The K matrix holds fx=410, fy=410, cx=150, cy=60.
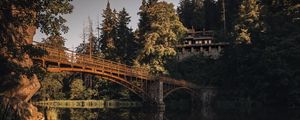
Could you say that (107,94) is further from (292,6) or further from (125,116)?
(292,6)

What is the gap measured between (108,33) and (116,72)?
30.2 m

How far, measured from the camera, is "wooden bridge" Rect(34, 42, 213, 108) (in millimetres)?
37812

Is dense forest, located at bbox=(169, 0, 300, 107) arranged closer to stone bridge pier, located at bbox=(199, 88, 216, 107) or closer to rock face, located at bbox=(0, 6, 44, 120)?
stone bridge pier, located at bbox=(199, 88, 216, 107)

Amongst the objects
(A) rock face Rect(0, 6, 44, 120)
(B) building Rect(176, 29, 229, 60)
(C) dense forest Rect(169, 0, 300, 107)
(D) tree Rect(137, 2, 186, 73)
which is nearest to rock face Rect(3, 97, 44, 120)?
(A) rock face Rect(0, 6, 44, 120)

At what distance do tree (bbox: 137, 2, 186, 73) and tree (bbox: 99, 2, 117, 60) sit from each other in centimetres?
A: 765

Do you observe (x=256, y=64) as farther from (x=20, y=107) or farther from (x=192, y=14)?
(x=192, y=14)

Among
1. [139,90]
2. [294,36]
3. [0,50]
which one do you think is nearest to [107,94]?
[139,90]

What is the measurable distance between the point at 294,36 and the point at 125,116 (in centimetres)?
2418

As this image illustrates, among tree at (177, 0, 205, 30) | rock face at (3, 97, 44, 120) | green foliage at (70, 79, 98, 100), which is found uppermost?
tree at (177, 0, 205, 30)

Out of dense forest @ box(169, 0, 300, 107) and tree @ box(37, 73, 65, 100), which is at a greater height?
dense forest @ box(169, 0, 300, 107)

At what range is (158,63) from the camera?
6259cm

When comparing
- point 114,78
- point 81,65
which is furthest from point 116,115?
point 81,65

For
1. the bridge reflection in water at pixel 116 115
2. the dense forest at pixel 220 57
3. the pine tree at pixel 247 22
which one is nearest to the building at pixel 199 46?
the dense forest at pixel 220 57

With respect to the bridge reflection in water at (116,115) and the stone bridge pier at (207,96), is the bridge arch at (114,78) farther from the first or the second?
the stone bridge pier at (207,96)
